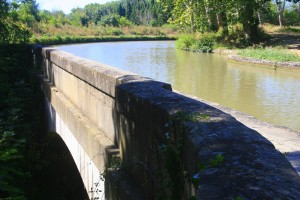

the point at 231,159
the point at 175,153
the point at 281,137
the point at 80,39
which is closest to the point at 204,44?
the point at 80,39

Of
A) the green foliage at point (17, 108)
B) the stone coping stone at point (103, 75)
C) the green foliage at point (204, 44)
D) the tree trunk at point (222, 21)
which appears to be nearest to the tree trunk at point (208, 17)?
the tree trunk at point (222, 21)

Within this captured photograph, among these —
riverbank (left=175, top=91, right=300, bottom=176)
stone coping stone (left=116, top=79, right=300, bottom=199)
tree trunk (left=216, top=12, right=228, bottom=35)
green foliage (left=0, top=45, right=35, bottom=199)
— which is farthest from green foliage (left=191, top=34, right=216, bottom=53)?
stone coping stone (left=116, top=79, right=300, bottom=199)

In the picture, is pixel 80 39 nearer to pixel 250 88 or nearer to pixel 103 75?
pixel 250 88

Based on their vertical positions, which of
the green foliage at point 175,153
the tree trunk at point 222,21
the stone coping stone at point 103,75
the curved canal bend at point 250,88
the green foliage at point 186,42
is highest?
the tree trunk at point 222,21

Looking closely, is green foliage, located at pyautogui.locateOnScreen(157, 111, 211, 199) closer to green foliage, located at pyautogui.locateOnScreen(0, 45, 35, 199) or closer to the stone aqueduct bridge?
the stone aqueduct bridge

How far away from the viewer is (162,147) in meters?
2.68

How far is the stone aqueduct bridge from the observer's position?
1.75 metres

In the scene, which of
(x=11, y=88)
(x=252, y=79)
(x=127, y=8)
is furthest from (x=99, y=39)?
(x=127, y=8)

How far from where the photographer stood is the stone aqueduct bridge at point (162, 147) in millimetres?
1755

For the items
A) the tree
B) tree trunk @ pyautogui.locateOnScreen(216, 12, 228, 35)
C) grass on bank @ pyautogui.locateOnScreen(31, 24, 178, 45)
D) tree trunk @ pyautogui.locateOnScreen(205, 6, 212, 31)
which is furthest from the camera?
grass on bank @ pyautogui.locateOnScreen(31, 24, 178, 45)

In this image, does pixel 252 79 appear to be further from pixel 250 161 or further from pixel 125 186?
pixel 250 161

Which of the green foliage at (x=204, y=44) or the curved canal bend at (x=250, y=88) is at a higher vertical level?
the green foliage at (x=204, y=44)

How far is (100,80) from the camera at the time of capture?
462cm

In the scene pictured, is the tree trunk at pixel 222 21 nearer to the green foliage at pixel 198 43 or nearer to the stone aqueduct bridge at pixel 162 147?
the green foliage at pixel 198 43
